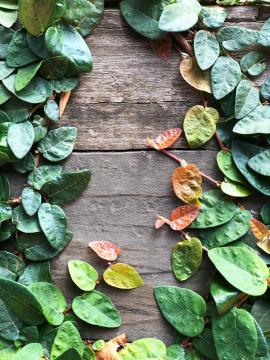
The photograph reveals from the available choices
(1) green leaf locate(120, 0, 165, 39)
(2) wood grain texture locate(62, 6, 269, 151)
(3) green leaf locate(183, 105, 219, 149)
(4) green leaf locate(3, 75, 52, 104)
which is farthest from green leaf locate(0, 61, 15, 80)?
(3) green leaf locate(183, 105, 219, 149)

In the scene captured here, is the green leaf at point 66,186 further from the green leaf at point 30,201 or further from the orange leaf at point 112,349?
the orange leaf at point 112,349

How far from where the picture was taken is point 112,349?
996 millimetres

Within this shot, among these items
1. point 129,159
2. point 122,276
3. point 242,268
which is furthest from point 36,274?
point 242,268

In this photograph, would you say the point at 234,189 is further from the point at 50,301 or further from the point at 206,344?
the point at 50,301

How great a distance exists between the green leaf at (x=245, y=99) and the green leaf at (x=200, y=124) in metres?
0.05

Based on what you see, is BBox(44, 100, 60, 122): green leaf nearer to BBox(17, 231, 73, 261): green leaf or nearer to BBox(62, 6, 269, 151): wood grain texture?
BBox(62, 6, 269, 151): wood grain texture

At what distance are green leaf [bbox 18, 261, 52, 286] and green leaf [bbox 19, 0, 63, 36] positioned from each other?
1.41ft

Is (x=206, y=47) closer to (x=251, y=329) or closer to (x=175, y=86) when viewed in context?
(x=175, y=86)

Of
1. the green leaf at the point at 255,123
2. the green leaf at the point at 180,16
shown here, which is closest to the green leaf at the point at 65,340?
the green leaf at the point at 255,123

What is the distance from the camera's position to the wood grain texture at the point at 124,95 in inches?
40.0

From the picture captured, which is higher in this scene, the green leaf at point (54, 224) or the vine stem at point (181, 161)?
the vine stem at point (181, 161)

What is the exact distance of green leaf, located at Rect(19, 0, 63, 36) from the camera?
956 millimetres

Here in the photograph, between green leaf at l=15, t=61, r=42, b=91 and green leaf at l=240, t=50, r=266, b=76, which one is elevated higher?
green leaf at l=240, t=50, r=266, b=76

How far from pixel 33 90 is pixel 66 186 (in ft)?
0.62
